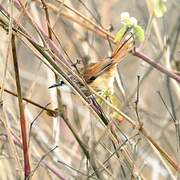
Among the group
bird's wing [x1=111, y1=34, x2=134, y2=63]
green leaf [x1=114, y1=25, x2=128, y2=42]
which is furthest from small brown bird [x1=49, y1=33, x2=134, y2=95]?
green leaf [x1=114, y1=25, x2=128, y2=42]

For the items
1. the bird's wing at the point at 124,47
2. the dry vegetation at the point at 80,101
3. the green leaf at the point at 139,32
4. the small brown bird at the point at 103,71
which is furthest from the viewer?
the small brown bird at the point at 103,71

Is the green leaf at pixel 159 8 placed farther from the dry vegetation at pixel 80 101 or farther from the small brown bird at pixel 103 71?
the small brown bird at pixel 103 71

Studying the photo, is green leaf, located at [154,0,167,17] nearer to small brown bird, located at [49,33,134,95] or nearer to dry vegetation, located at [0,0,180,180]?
dry vegetation, located at [0,0,180,180]

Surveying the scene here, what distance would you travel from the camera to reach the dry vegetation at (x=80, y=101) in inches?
53.6

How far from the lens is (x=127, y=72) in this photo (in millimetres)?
3686

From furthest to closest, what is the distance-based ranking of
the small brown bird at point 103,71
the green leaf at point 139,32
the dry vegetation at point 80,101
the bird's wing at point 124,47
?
the small brown bird at point 103,71
the bird's wing at point 124,47
the green leaf at point 139,32
the dry vegetation at point 80,101

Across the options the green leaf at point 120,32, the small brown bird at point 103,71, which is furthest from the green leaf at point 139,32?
the small brown bird at point 103,71

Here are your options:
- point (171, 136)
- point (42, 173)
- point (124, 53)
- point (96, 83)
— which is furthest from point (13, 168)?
point (171, 136)

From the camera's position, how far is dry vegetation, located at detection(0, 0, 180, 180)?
4.47ft

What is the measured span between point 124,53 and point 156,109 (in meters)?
2.10

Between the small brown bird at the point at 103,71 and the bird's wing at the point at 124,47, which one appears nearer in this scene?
the bird's wing at the point at 124,47

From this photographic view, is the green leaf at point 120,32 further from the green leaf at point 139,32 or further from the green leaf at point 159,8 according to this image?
the green leaf at point 159,8

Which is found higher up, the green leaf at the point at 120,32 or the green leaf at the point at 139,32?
the green leaf at the point at 120,32

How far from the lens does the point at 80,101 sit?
2602mm
